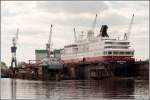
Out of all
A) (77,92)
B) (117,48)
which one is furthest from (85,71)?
(77,92)

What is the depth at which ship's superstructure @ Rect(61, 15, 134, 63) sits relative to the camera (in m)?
88.6

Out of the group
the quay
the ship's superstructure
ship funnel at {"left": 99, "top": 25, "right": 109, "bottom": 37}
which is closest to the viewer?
the quay

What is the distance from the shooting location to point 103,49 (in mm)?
89250

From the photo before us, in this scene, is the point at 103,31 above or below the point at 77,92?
above

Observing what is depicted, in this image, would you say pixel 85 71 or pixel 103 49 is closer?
pixel 103 49

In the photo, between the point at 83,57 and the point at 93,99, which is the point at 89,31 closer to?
the point at 83,57

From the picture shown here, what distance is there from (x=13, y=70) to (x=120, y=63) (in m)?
46.7

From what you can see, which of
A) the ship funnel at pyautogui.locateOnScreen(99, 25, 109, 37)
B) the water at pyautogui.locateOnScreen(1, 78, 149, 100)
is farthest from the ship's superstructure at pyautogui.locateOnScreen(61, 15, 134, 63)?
the water at pyautogui.locateOnScreen(1, 78, 149, 100)

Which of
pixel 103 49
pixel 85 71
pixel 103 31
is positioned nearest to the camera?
pixel 103 49

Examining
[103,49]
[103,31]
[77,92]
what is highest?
[103,31]

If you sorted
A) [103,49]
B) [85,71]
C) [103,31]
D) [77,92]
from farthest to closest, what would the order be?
1. [103,31]
2. [85,71]
3. [103,49]
4. [77,92]

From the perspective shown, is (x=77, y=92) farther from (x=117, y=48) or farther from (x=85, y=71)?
(x=85, y=71)

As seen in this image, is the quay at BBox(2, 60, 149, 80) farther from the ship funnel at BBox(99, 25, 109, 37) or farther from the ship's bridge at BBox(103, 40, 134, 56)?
the ship funnel at BBox(99, 25, 109, 37)

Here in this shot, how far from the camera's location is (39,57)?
150 m
